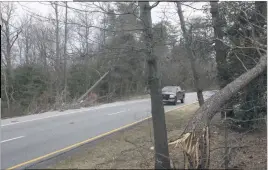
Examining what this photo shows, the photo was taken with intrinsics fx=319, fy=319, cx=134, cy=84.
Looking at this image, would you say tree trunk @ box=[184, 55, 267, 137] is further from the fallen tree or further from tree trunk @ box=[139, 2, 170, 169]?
tree trunk @ box=[139, 2, 170, 169]

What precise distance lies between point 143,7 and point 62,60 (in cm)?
149

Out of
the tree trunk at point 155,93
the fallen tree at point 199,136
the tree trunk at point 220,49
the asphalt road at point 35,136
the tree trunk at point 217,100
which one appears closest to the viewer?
the fallen tree at point 199,136

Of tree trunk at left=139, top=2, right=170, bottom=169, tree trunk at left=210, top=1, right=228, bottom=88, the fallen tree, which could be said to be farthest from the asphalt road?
the fallen tree

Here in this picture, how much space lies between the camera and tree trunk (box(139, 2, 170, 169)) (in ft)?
15.9

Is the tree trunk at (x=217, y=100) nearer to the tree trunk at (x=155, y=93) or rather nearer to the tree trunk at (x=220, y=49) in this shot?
the tree trunk at (x=155, y=93)

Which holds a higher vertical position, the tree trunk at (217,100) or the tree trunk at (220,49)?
the tree trunk at (220,49)

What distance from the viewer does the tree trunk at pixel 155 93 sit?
15.9 feet

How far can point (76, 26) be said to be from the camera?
5.01m

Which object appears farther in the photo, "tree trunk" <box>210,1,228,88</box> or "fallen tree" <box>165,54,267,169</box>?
"tree trunk" <box>210,1,228,88</box>

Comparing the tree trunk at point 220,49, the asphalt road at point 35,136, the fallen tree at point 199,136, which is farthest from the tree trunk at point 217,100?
the asphalt road at point 35,136

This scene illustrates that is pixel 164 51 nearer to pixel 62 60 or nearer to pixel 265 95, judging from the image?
pixel 62 60

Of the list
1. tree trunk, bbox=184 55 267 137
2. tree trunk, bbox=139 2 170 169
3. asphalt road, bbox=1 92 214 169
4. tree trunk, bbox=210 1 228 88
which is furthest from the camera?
tree trunk, bbox=210 1 228 88

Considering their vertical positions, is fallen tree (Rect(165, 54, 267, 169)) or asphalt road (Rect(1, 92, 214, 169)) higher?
fallen tree (Rect(165, 54, 267, 169))

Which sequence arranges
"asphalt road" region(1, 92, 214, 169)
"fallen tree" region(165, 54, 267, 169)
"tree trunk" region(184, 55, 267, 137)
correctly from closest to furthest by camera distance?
"fallen tree" region(165, 54, 267, 169), "tree trunk" region(184, 55, 267, 137), "asphalt road" region(1, 92, 214, 169)
